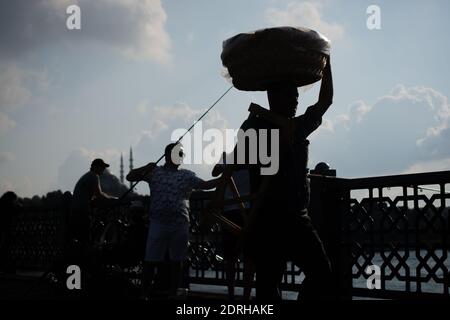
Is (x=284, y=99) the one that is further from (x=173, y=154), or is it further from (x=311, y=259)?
(x=173, y=154)

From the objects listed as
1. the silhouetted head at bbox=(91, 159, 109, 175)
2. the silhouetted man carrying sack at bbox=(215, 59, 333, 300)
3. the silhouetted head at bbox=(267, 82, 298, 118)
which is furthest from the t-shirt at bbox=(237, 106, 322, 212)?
the silhouetted head at bbox=(91, 159, 109, 175)

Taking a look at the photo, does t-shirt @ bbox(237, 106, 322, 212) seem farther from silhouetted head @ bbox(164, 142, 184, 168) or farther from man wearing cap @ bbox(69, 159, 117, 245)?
man wearing cap @ bbox(69, 159, 117, 245)

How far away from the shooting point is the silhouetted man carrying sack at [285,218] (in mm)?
4758

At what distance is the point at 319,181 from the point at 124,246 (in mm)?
2862

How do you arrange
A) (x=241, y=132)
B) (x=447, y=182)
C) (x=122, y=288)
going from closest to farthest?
1. (x=241, y=132)
2. (x=447, y=182)
3. (x=122, y=288)

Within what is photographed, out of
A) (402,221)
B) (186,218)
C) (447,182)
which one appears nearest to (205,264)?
(186,218)

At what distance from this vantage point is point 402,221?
7.44 m

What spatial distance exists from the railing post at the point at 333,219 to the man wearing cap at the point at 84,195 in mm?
3636

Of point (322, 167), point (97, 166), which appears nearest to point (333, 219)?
point (322, 167)

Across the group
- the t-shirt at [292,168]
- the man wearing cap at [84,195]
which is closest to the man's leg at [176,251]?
the man wearing cap at [84,195]

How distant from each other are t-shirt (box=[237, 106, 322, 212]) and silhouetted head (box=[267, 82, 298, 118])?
11cm

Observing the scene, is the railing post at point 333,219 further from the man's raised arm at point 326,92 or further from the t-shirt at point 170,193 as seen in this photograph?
the man's raised arm at point 326,92

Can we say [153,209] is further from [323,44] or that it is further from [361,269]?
[323,44]

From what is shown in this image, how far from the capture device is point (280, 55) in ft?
16.1
